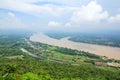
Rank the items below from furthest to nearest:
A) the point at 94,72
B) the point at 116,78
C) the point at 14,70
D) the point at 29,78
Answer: the point at 94,72
the point at 116,78
the point at 14,70
the point at 29,78

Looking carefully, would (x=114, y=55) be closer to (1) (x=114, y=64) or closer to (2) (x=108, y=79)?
(1) (x=114, y=64)

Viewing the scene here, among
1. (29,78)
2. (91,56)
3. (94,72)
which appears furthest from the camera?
(91,56)

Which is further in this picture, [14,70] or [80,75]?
[80,75]

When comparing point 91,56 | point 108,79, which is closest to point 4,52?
point 91,56

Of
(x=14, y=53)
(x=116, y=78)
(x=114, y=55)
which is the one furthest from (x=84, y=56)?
(x=116, y=78)

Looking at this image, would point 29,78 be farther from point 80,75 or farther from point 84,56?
point 84,56

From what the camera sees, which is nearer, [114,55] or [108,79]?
[108,79]

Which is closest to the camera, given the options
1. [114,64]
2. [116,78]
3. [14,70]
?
[14,70]

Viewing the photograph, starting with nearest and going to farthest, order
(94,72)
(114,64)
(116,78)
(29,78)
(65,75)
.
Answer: (29,78)
(65,75)
(116,78)
(94,72)
(114,64)
